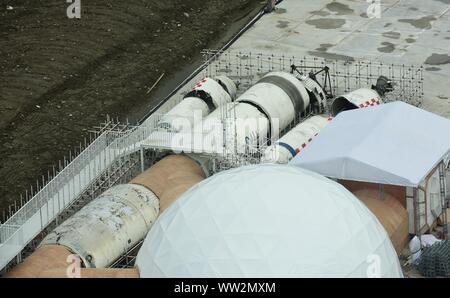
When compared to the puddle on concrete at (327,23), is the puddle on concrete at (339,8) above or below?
above

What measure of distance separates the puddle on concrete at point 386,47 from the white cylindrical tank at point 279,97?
8.31m

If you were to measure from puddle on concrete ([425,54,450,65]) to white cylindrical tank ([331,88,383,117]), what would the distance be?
21.1ft

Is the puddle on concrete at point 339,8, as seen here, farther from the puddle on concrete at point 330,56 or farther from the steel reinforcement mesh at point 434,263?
the steel reinforcement mesh at point 434,263

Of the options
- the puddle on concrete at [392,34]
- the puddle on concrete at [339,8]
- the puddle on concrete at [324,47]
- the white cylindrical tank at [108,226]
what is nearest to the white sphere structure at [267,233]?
the white cylindrical tank at [108,226]

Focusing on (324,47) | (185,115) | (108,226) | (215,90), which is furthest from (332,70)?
(108,226)

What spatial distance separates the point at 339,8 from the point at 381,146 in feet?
76.5

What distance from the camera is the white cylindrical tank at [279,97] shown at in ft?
167

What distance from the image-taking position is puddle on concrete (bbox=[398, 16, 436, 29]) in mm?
→ 63125

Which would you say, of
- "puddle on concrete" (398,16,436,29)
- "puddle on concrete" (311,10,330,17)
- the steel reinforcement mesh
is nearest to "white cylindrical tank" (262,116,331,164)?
the steel reinforcement mesh

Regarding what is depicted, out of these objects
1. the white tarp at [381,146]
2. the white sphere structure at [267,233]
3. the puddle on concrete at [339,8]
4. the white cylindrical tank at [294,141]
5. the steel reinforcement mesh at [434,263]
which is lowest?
the steel reinforcement mesh at [434,263]

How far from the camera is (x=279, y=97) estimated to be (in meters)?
51.9

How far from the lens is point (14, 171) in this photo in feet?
164

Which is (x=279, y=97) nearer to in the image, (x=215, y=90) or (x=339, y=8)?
(x=215, y=90)

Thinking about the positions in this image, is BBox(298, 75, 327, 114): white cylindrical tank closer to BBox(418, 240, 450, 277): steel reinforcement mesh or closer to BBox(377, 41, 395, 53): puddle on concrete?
BBox(377, 41, 395, 53): puddle on concrete
